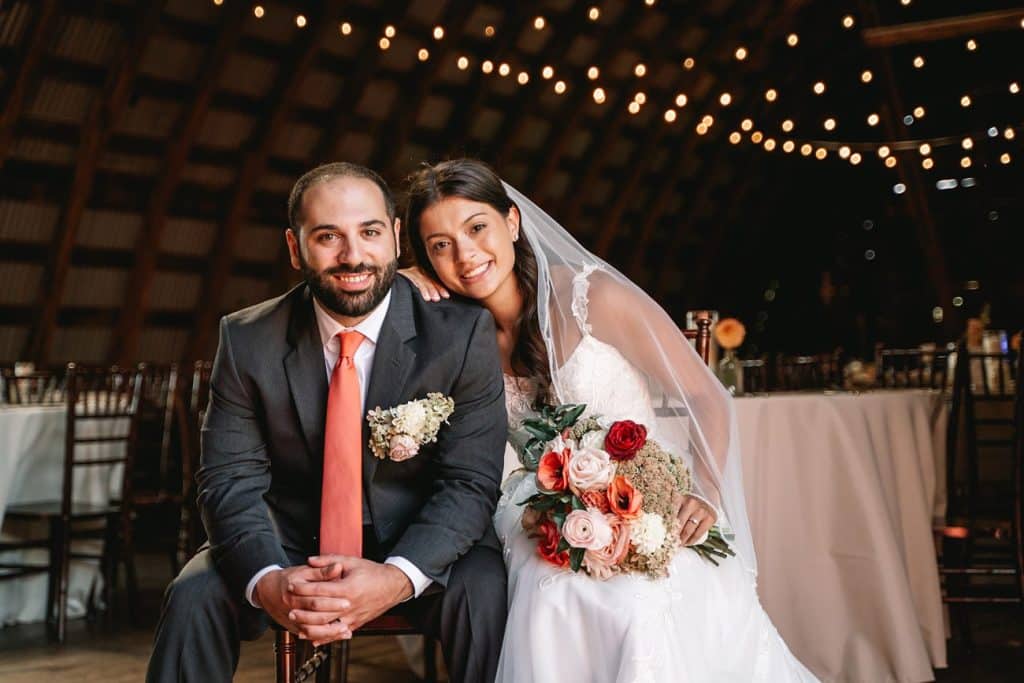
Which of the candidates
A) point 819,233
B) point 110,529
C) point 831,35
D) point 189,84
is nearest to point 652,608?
point 110,529

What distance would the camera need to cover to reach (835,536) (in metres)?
4.09

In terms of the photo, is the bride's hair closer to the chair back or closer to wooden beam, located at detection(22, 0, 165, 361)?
the chair back

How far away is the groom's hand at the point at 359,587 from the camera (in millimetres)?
Answer: 2383

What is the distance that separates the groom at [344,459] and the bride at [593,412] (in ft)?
0.48

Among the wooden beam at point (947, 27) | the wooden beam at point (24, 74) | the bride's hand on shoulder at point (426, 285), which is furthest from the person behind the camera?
the wooden beam at point (24, 74)

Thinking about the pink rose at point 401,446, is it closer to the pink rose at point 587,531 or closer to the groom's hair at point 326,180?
the pink rose at point 587,531

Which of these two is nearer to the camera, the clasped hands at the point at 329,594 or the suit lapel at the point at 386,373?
the clasped hands at the point at 329,594

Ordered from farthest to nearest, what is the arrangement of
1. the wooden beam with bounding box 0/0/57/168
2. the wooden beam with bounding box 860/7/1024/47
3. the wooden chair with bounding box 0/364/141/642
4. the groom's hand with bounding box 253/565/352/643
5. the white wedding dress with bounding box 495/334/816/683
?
the wooden beam with bounding box 0/0/57/168, the wooden beam with bounding box 860/7/1024/47, the wooden chair with bounding box 0/364/141/642, the white wedding dress with bounding box 495/334/816/683, the groom's hand with bounding box 253/565/352/643

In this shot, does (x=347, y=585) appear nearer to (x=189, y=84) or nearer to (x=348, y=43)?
(x=189, y=84)

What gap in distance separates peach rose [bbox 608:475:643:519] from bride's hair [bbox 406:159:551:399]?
0.63m

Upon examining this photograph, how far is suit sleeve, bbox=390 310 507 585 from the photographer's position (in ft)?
8.39

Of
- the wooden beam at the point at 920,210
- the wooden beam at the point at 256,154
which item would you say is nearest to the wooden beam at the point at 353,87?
the wooden beam at the point at 256,154

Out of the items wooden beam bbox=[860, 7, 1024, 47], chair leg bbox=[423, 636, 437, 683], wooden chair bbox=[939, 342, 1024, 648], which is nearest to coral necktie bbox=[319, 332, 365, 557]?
chair leg bbox=[423, 636, 437, 683]

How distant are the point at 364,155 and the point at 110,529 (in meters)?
6.27
